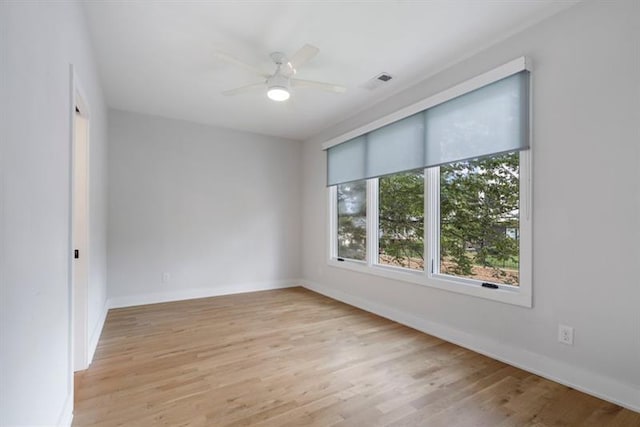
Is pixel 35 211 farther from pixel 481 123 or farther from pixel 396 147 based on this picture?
pixel 396 147

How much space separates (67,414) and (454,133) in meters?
3.52

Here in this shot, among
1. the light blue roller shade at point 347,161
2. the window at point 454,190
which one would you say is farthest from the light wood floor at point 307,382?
the light blue roller shade at point 347,161

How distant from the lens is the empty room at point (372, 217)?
1531 mm

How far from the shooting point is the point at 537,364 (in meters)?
2.35

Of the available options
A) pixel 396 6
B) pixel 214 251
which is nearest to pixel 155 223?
pixel 214 251

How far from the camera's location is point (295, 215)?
18.6ft

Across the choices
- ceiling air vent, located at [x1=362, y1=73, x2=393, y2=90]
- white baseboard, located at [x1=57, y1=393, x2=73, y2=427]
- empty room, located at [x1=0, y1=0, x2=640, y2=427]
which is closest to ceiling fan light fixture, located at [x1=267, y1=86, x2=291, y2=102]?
empty room, located at [x1=0, y1=0, x2=640, y2=427]

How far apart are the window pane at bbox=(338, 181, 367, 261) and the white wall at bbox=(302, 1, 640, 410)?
1.96 m

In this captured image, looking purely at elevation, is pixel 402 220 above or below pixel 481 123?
below

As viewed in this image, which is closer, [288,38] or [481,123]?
[288,38]

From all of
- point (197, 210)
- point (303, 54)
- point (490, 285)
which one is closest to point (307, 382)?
point (490, 285)

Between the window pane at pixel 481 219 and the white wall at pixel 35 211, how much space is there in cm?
307

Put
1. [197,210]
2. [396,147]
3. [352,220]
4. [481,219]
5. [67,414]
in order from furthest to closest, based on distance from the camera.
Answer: [197,210] < [352,220] < [396,147] < [481,219] < [67,414]

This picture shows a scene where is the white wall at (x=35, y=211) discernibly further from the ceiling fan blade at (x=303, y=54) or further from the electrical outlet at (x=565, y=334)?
the electrical outlet at (x=565, y=334)
